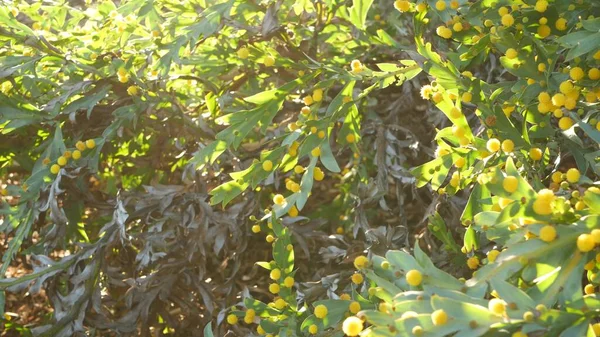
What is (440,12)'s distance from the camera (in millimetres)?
2078

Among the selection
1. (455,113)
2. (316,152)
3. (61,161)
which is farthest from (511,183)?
(61,161)

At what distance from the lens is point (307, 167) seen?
2.41 meters

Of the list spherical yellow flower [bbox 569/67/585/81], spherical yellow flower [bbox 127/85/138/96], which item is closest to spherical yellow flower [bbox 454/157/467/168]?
spherical yellow flower [bbox 569/67/585/81]

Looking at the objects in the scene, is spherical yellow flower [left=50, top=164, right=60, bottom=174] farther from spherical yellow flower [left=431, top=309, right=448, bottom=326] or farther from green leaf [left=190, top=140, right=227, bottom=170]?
spherical yellow flower [left=431, top=309, right=448, bottom=326]

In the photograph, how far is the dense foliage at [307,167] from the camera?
4.62 feet

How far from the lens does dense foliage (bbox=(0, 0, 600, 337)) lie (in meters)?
1.41

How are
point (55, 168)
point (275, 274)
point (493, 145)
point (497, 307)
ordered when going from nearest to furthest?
point (497, 307) < point (493, 145) < point (275, 274) < point (55, 168)

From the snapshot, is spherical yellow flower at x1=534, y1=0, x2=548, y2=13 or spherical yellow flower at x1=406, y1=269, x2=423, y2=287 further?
spherical yellow flower at x1=534, y1=0, x2=548, y2=13

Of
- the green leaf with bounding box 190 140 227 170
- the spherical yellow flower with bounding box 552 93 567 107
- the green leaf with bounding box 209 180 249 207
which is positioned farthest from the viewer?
the green leaf with bounding box 190 140 227 170

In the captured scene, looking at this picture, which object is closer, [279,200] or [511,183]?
[511,183]

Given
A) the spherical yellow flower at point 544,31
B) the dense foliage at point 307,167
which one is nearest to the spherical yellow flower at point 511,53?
the dense foliage at point 307,167

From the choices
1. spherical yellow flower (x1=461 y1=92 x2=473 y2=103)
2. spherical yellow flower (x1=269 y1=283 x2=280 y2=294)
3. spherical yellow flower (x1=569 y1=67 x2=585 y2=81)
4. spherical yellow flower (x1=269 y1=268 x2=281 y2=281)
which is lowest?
spherical yellow flower (x1=269 y1=283 x2=280 y2=294)

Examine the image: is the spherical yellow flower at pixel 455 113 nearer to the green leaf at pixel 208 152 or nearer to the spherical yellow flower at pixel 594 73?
the spherical yellow flower at pixel 594 73

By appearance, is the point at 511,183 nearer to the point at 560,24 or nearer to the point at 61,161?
the point at 560,24
